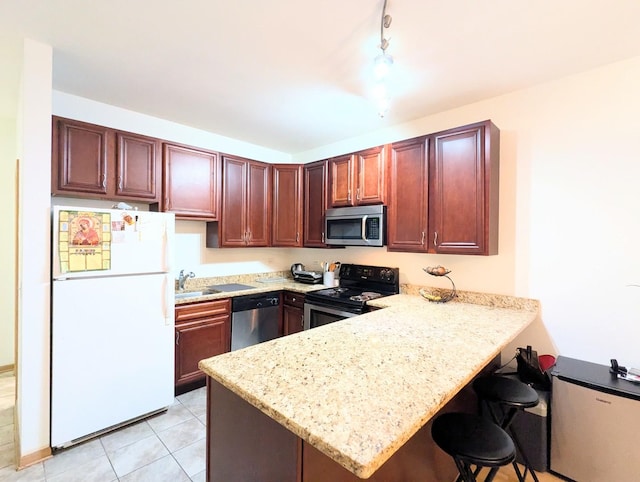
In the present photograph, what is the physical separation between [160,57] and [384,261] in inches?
98.9

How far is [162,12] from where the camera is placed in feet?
5.24

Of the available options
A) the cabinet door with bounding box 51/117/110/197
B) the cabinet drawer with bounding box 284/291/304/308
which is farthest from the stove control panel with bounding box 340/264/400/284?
the cabinet door with bounding box 51/117/110/197

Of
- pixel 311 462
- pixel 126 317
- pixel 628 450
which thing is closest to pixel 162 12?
pixel 126 317

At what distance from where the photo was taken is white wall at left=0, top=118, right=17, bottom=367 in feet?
10.2

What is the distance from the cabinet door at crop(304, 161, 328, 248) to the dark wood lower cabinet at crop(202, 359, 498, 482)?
2.23 metres

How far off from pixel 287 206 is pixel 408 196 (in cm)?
152

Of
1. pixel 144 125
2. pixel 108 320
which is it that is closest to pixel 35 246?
pixel 108 320

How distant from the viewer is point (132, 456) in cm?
201

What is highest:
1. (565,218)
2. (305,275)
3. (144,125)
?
(144,125)

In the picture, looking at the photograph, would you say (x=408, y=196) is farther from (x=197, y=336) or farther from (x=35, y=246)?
(x=35, y=246)

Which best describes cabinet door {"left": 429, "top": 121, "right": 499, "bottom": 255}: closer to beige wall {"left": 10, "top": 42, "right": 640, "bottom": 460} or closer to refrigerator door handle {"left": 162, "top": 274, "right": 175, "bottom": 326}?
beige wall {"left": 10, "top": 42, "right": 640, "bottom": 460}

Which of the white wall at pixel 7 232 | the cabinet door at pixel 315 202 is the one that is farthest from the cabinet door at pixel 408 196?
the white wall at pixel 7 232

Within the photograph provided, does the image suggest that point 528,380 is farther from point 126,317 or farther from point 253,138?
point 253,138

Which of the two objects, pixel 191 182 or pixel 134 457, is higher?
pixel 191 182
